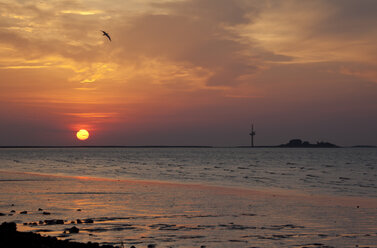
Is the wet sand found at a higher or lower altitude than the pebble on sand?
lower

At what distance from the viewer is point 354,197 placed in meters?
36.9

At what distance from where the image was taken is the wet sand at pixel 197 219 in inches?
738

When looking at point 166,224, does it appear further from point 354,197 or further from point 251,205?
point 354,197

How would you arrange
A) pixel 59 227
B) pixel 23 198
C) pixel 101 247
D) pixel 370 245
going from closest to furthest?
pixel 101 247 → pixel 370 245 → pixel 59 227 → pixel 23 198

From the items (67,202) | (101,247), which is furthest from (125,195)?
(101,247)

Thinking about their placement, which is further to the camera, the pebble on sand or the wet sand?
the pebble on sand

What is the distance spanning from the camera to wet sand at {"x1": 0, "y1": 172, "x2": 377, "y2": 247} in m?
18.7

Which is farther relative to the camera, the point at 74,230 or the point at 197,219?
the point at 197,219

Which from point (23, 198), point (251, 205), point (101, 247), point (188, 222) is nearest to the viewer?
point (101, 247)

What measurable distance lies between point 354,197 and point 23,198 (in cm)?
2390

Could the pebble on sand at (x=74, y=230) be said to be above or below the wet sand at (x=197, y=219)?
above

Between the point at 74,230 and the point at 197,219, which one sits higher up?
the point at 74,230

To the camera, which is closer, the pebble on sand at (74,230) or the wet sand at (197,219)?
the wet sand at (197,219)

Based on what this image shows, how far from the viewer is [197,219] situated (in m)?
23.5
